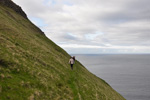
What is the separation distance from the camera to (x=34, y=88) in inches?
517

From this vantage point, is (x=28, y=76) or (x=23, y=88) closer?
(x=23, y=88)

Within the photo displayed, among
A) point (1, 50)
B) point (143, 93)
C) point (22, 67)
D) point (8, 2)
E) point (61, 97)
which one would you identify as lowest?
point (143, 93)

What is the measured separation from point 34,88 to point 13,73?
3.10 m

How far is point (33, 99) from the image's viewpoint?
1135 cm

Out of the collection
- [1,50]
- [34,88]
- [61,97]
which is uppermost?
[1,50]

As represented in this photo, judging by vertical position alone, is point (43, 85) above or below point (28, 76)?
below

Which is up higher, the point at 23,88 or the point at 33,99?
the point at 23,88

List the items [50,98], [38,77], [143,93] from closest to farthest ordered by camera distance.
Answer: [50,98] → [38,77] → [143,93]

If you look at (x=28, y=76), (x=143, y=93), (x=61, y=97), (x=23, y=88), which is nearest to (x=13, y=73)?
(x=28, y=76)

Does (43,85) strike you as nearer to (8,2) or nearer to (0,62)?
(0,62)

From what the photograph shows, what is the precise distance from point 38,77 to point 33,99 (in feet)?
14.4

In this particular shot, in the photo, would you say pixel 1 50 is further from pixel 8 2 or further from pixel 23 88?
pixel 8 2

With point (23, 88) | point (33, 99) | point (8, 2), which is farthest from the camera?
point (8, 2)

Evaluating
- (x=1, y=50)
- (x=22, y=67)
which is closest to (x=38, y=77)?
(x=22, y=67)
